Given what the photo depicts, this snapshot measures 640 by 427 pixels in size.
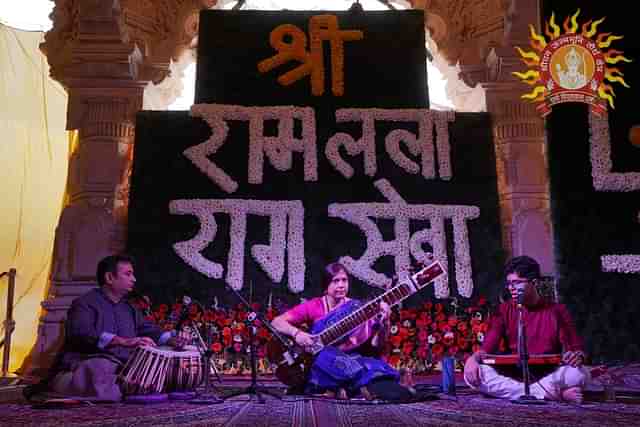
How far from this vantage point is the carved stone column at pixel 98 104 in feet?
24.8

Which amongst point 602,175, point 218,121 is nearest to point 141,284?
point 218,121

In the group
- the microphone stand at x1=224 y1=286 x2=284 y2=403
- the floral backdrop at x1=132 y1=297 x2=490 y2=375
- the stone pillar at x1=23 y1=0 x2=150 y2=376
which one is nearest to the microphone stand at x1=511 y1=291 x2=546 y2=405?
the microphone stand at x1=224 y1=286 x2=284 y2=403

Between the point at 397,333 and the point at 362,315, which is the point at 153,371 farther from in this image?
the point at 397,333

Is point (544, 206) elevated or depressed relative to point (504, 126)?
depressed

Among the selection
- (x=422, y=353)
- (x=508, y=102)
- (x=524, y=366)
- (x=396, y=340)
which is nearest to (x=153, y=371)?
(x=524, y=366)

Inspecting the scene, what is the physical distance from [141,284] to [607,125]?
4918mm

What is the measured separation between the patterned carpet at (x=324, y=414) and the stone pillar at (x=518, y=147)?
11.7ft

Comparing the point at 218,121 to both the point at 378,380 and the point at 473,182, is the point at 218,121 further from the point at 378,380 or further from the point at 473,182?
the point at 378,380

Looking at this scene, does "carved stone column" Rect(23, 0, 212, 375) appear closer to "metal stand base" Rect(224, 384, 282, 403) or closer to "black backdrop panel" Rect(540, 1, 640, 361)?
"metal stand base" Rect(224, 384, 282, 403)

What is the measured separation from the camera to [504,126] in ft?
26.7

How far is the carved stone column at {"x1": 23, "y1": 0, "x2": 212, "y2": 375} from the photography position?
7.57m

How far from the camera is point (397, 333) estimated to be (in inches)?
281

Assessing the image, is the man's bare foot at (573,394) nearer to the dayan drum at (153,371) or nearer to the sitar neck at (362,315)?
the sitar neck at (362,315)

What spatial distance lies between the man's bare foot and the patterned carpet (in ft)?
0.23
